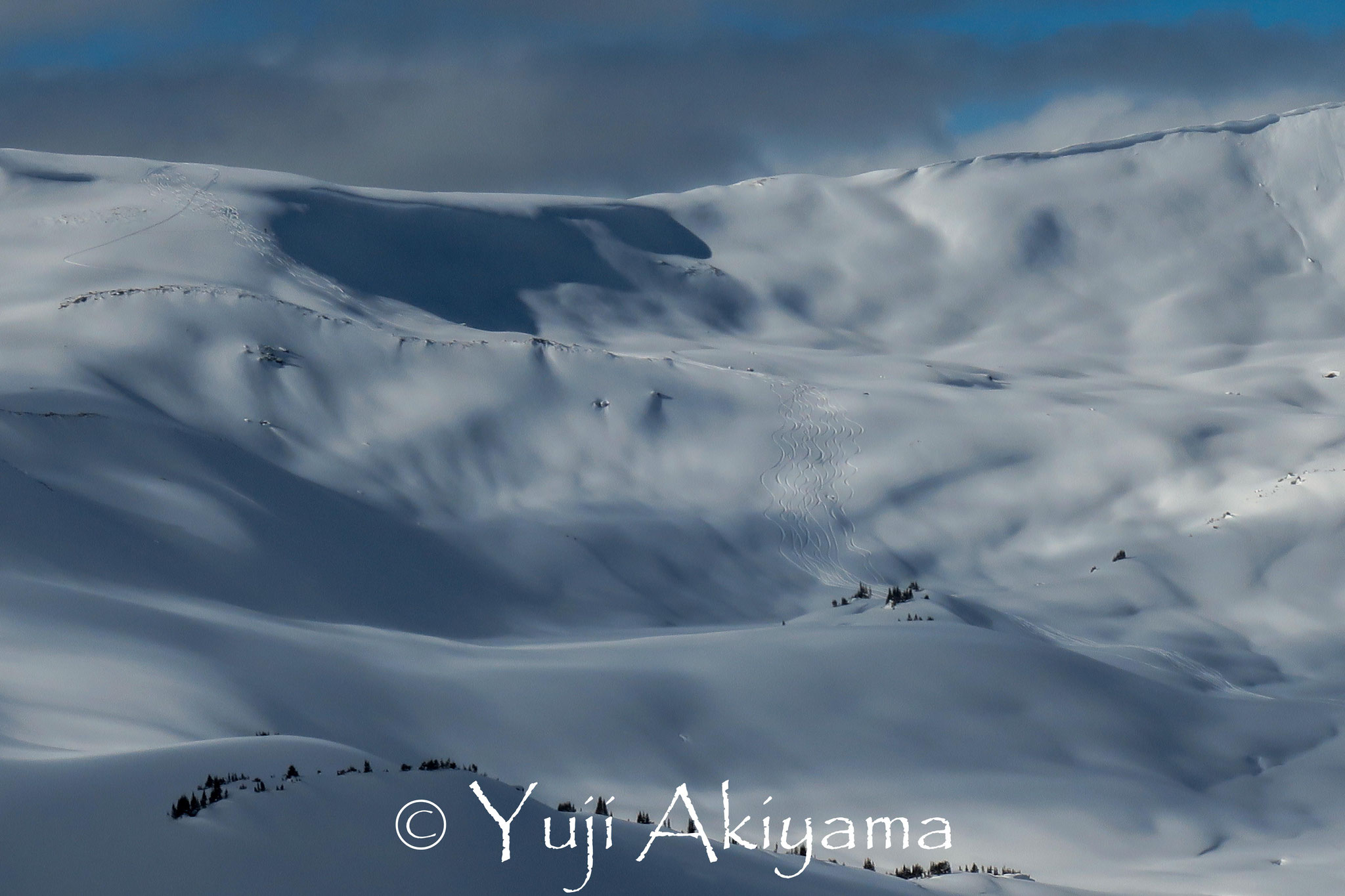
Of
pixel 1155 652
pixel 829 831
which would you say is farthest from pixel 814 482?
pixel 829 831

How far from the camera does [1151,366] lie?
4750 centimetres

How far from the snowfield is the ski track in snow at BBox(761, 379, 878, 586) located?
0.12 meters

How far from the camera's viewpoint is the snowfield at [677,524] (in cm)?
1198

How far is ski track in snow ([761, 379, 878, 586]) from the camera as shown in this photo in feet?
97.7

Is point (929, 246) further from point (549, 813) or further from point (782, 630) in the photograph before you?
point (549, 813)

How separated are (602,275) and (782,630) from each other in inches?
1265

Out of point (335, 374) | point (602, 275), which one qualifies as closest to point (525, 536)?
point (335, 374)

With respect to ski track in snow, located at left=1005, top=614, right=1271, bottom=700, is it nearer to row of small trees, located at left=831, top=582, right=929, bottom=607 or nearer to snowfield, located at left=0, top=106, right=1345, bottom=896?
snowfield, located at left=0, top=106, right=1345, bottom=896
